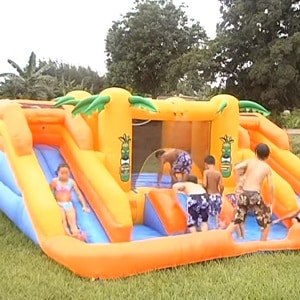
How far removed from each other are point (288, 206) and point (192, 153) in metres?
1.87

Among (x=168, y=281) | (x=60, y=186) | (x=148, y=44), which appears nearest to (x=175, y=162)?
(x=60, y=186)

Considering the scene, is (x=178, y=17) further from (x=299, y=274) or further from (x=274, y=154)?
(x=299, y=274)

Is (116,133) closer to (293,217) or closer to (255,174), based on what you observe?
(255,174)

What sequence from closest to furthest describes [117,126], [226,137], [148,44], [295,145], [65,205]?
[65,205]
[117,126]
[226,137]
[295,145]
[148,44]

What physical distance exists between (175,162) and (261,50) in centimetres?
1535

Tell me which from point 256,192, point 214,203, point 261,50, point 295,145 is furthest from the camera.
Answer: point 261,50

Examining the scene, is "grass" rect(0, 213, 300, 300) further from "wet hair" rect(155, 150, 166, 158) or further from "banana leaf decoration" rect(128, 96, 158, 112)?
"wet hair" rect(155, 150, 166, 158)

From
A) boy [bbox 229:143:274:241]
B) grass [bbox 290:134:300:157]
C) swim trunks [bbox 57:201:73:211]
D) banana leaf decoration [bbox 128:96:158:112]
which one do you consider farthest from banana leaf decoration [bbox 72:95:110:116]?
grass [bbox 290:134:300:157]

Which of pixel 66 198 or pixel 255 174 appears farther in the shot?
pixel 66 198

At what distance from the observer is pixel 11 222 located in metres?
6.46

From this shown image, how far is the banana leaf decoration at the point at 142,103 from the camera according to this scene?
633cm

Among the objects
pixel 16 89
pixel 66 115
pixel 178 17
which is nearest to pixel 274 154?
pixel 66 115

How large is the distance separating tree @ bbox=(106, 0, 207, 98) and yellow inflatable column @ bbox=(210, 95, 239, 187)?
2011cm

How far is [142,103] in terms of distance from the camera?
6.38 m
